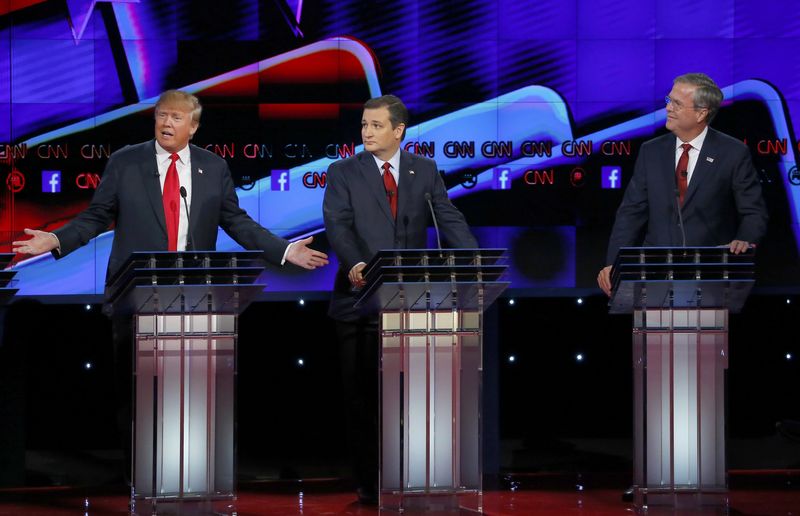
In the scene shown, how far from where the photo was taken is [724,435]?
5.59m

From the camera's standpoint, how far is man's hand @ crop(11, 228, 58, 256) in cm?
540

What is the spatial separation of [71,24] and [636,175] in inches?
135

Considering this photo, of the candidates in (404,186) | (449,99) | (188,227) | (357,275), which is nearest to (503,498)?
(357,275)

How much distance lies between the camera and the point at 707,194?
20.3 ft

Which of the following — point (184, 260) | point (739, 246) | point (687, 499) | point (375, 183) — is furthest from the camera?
point (375, 183)

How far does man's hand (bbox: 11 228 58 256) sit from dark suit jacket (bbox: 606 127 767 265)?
234 centimetres

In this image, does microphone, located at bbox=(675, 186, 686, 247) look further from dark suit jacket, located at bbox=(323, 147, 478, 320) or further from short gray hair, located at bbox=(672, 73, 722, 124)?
dark suit jacket, located at bbox=(323, 147, 478, 320)

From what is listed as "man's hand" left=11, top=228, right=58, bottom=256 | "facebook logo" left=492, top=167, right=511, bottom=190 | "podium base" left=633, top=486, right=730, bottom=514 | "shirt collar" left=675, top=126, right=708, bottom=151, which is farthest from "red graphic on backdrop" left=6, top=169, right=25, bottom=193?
"podium base" left=633, top=486, right=730, bottom=514

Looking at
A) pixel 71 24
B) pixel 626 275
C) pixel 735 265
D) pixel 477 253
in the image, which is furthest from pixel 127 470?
pixel 71 24

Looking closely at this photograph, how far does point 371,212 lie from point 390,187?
0.45 feet

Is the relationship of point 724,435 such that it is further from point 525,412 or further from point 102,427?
point 102,427

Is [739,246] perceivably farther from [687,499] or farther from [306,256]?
[306,256]

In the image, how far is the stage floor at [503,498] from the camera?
19.7 feet

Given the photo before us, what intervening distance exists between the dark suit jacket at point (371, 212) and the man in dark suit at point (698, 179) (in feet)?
2.70
